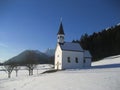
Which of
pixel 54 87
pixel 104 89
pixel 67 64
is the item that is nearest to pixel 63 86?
pixel 54 87

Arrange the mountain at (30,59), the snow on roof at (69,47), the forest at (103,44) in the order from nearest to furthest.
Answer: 1. the snow on roof at (69,47)
2. the mountain at (30,59)
3. the forest at (103,44)

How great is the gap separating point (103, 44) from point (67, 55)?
5648 cm

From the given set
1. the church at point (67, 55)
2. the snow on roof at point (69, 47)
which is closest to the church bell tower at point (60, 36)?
the church at point (67, 55)

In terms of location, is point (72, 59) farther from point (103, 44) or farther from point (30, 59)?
point (103, 44)

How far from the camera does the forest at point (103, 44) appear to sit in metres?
96.8

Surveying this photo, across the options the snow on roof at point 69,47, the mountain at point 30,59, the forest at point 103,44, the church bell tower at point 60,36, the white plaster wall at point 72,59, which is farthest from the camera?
the forest at point 103,44

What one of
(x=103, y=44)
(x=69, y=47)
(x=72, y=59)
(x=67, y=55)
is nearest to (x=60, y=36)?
(x=69, y=47)

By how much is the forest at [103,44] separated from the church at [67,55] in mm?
43892

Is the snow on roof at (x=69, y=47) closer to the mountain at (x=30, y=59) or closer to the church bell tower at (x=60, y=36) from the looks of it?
the church bell tower at (x=60, y=36)

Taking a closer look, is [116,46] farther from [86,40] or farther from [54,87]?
[54,87]

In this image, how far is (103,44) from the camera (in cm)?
10238

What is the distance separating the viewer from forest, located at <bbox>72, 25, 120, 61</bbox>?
9675 cm

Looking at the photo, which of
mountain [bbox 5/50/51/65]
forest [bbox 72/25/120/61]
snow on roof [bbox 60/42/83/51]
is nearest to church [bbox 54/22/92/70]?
snow on roof [bbox 60/42/83/51]

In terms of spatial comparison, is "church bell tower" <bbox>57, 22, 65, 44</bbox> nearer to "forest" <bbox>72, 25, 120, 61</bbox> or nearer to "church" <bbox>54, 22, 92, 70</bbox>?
"church" <bbox>54, 22, 92, 70</bbox>
